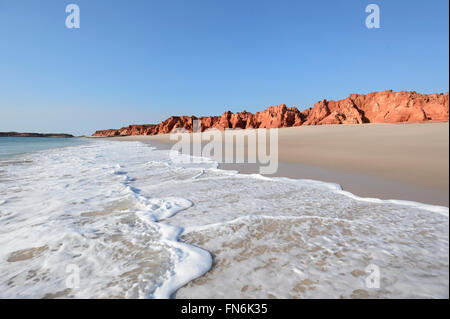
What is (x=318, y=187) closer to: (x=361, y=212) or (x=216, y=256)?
(x=361, y=212)

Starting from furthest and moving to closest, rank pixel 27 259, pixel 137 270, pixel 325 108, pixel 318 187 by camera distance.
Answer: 1. pixel 325 108
2. pixel 318 187
3. pixel 27 259
4. pixel 137 270

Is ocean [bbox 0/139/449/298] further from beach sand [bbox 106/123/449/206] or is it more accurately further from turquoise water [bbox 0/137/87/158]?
turquoise water [bbox 0/137/87/158]

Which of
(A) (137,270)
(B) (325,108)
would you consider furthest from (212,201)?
(B) (325,108)

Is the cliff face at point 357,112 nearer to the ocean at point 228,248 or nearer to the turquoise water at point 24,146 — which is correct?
the ocean at point 228,248

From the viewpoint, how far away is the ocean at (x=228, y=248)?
1.58 metres

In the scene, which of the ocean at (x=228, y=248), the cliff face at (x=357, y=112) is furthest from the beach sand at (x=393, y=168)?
the cliff face at (x=357, y=112)

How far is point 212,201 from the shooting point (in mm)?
3852

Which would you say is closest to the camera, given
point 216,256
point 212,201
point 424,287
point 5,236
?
point 424,287

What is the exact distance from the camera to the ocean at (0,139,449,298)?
1.58 m

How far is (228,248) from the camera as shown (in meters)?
2.17

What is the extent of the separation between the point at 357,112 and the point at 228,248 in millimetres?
69771

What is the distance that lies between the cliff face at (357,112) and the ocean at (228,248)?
46.6 meters
